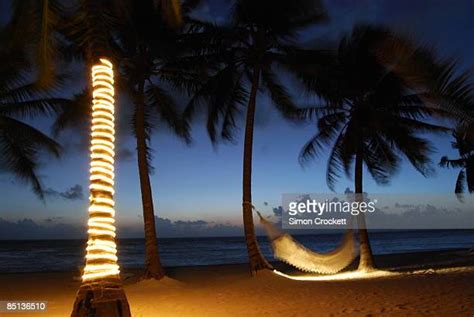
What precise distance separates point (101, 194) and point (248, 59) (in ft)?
22.5

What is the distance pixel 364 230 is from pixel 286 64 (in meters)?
4.62

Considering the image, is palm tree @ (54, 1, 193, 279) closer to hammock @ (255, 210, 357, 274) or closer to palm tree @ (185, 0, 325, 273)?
palm tree @ (185, 0, 325, 273)

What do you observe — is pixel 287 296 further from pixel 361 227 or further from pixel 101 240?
pixel 361 227

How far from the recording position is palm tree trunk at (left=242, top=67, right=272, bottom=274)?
32.0ft

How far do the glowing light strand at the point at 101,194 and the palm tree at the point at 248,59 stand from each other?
5.68 meters

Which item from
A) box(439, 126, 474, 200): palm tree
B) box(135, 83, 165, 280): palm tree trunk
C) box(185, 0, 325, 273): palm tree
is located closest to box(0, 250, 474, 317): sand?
box(135, 83, 165, 280): palm tree trunk

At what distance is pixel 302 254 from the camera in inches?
364

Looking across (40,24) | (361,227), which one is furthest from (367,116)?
(40,24)

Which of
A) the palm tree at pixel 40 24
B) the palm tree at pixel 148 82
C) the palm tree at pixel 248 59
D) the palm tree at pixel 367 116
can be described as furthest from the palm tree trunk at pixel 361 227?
the palm tree at pixel 40 24

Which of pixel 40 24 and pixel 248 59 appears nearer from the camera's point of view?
pixel 40 24

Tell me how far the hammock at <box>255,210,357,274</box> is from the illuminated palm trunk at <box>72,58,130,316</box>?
5600mm

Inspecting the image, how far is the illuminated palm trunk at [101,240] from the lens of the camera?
3.96m

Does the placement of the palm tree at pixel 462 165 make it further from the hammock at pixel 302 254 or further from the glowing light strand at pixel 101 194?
the glowing light strand at pixel 101 194

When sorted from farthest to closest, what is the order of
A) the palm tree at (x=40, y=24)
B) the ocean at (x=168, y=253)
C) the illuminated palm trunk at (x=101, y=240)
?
the ocean at (x=168, y=253)
the palm tree at (x=40, y=24)
the illuminated palm trunk at (x=101, y=240)
